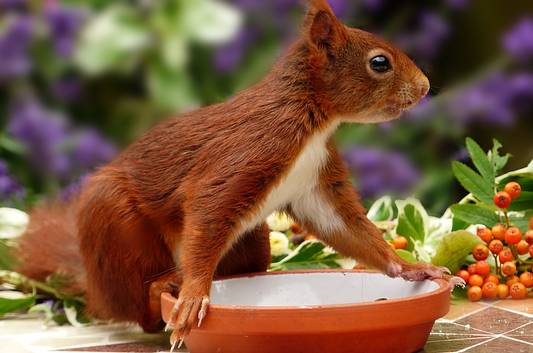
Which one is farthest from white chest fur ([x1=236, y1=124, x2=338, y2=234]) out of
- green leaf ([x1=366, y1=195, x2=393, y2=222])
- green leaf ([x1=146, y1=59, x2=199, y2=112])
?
green leaf ([x1=146, y1=59, x2=199, y2=112])

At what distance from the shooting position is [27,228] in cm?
123

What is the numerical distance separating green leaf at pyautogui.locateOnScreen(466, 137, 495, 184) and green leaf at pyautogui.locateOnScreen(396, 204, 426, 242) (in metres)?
0.15

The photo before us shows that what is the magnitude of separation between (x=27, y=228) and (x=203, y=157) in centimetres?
54

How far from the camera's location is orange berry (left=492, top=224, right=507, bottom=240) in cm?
120

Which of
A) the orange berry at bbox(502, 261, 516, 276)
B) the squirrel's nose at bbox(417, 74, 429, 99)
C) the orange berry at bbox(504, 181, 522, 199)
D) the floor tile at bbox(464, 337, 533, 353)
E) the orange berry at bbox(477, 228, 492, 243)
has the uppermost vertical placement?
the squirrel's nose at bbox(417, 74, 429, 99)

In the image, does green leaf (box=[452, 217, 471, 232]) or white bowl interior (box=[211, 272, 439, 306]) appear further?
green leaf (box=[452, 217, 471, 232])

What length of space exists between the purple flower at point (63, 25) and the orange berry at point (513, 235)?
124 cm

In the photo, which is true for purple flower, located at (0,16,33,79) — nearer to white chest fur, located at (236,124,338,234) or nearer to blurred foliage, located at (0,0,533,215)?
blurred foliage, located at (0,0,533,215)

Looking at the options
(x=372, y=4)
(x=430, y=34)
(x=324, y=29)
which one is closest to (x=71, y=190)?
(x=324, y=29)

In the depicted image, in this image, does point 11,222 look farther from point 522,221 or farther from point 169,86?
point 522,221

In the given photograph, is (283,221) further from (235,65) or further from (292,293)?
(235,65)

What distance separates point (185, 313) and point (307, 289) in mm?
271

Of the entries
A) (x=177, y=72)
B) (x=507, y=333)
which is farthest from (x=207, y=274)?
(x=177, y=72)

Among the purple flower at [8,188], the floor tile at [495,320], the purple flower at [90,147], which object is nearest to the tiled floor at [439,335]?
the floor tile at [495,320]
